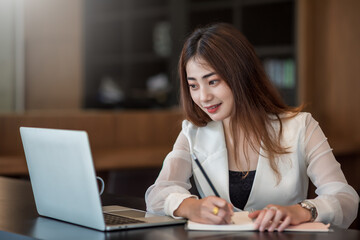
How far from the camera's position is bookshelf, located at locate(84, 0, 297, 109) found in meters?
6.80

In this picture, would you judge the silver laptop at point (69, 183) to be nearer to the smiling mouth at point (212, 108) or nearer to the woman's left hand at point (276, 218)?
the woman's left hand at point (276, 218)

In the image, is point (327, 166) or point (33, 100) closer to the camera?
point (327, 166)

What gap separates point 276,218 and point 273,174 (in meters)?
0.56

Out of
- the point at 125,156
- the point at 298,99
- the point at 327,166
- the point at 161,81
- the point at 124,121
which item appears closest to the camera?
the point at 327,166

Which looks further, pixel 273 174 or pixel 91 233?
pixel 273 174

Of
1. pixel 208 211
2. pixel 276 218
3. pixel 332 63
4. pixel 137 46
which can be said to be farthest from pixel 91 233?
pixel 137 46

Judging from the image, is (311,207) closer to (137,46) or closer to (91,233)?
(91,233)

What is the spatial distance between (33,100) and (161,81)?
1860 millimetres

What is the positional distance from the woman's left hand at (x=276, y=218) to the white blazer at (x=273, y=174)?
259 millimetres

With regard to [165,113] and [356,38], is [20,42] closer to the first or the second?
[165,113]

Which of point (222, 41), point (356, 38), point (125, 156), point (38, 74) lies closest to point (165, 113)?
point (125, 156)

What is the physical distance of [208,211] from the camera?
1.57m

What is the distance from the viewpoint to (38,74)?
18.6 ft

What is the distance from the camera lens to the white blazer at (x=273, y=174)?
187 cm
